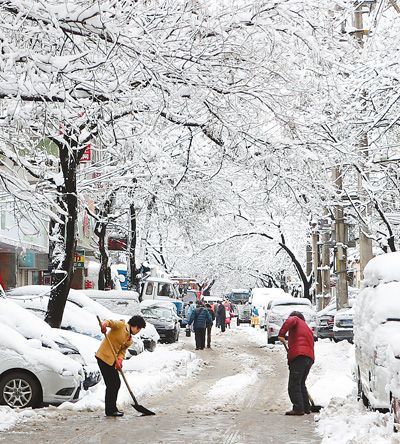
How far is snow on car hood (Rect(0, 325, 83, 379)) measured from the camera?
13.7 meters

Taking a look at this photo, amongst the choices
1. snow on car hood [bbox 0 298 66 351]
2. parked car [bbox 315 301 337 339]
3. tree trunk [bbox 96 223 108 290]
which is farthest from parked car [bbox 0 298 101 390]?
parked car [bbox 315 301 337 339]

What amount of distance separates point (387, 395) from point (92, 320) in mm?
14517

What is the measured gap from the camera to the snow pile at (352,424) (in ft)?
31.3

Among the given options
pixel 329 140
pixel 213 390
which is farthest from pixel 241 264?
pixel 329 140

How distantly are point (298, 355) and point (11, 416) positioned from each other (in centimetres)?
439

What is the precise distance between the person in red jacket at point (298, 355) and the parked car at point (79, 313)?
738cm

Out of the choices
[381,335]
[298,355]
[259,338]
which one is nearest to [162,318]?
[259,338]

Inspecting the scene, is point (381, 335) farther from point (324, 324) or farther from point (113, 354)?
point (324, 324)

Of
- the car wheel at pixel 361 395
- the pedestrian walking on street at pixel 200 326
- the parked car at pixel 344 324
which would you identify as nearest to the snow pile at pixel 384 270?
the car wheel at pixel 361 395

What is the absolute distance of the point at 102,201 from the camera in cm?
3005

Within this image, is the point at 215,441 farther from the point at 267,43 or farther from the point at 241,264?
the point at 241,264

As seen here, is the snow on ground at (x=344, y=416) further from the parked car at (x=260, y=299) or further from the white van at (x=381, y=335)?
the parked car at (x=260, y=299)

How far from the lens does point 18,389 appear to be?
1377 cm

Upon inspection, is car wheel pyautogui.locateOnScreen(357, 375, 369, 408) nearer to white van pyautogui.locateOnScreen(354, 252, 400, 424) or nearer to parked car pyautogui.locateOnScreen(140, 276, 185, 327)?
white van pyautogui.locateOnScreen(354, 252, 400, 424)
